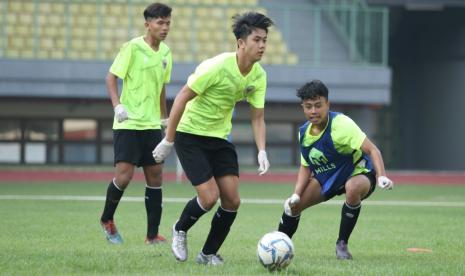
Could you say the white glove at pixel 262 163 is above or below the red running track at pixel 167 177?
above

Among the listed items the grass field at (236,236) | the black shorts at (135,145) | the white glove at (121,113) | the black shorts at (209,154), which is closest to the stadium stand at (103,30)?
the grass field at (236,236)

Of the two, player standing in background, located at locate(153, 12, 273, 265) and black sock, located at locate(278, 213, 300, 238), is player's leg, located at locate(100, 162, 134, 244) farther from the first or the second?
black sock, located at locate(278, 213, 300, 238)

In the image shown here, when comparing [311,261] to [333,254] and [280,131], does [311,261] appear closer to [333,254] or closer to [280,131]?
[333,254]

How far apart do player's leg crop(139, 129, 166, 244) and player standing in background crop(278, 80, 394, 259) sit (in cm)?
149

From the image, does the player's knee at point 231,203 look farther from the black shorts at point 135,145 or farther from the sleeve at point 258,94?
the black shorts at point 135,145

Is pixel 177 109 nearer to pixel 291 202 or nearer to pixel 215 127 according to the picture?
pixel 215 127

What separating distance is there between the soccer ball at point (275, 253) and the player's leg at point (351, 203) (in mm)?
1145

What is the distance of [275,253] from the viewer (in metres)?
7.70

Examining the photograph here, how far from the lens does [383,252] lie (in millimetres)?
9469

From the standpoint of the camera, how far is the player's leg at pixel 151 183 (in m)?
10.0

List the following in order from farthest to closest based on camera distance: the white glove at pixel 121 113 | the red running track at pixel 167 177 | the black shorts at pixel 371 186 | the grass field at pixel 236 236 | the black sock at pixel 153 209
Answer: the red running track at pixel 167 177 < the black sock at pixel 153 209 < the white glove at pixel 121 113 < the black shorts at pixel 371 186 < the grass field at pixel 236 236

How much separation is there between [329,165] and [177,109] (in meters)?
1.61

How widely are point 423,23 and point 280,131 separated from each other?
5.96 meters

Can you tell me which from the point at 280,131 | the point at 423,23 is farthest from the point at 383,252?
the point at 423,23
